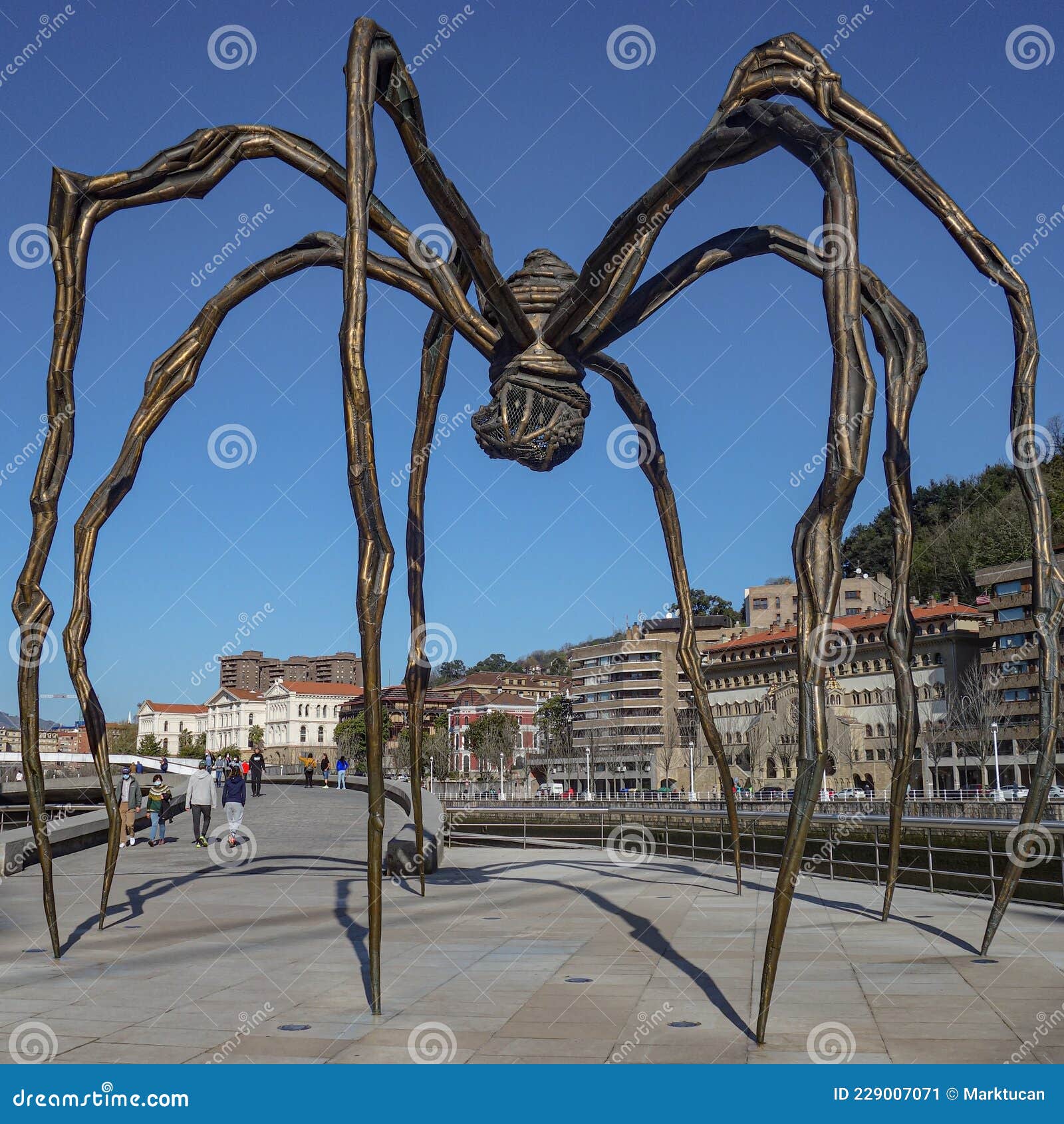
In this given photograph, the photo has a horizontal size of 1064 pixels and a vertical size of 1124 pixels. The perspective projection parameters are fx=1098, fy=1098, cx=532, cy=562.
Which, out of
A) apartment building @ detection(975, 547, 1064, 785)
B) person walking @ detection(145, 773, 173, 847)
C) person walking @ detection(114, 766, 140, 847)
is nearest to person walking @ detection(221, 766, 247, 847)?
person walking @ detection(114, 766, 140, 847)

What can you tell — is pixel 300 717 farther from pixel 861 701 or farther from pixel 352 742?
pixel 861 701

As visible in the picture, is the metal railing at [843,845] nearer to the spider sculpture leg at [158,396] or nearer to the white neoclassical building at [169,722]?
the spider sculpture leg at [158,396]

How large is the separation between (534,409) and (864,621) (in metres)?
88.7

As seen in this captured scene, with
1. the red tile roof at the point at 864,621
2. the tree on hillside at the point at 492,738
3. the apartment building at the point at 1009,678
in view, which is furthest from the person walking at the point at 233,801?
the tree on hillside at the point at 492,738

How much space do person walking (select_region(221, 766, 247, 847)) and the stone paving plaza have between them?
4.51 metres

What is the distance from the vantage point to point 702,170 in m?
6.11

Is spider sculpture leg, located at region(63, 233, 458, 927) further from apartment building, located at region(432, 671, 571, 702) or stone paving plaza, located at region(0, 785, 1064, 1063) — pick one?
apartment building, located at region(432, 671, 571, 702)

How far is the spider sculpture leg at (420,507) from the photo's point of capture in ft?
30.2

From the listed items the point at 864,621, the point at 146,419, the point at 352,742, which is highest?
the point at 864,621

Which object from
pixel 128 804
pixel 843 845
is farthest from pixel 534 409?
pixel 128 804

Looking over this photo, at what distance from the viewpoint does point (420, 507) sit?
9.27 m

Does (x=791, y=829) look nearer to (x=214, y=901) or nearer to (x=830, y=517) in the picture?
(x=830, y=517)

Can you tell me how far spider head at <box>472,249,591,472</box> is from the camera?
691cm

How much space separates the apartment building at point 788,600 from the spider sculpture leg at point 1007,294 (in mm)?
102725
